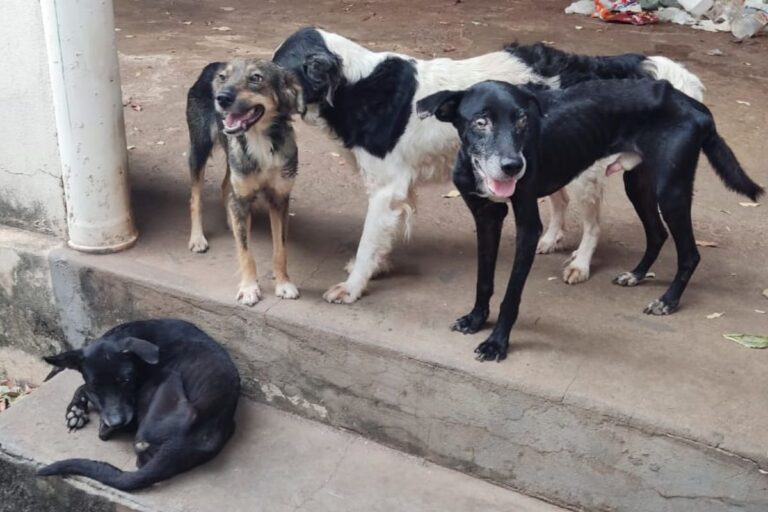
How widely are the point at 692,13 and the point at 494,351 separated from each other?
758 centimetres

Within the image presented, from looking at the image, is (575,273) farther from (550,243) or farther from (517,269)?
(517,269)

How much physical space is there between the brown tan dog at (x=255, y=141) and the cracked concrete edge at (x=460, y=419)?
298 mm

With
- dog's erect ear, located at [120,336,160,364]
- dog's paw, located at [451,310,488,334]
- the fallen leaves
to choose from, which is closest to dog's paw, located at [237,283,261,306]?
dog's erect ear, located at [120,336,160,364]

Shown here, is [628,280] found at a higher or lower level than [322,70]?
lower

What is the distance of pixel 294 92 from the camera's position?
411cm

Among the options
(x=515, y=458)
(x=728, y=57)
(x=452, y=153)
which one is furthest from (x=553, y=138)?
(x=728, y=57)

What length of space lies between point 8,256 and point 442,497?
9.26 feet

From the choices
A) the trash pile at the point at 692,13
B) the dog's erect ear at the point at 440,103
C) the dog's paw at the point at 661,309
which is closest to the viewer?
the dog's erect ear at the point at 440,103

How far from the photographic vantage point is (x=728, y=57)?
860 cm

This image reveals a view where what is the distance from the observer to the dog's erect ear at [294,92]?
4074mm

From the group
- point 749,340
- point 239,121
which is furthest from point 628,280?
point 239,121

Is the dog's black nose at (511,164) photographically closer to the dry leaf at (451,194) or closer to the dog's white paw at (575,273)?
the dog's white paw at (575,273)

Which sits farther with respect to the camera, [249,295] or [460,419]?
[249,295]

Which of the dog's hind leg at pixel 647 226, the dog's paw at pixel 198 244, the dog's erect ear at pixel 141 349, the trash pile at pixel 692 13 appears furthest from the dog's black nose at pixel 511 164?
the trash pile at pixel 692 13
